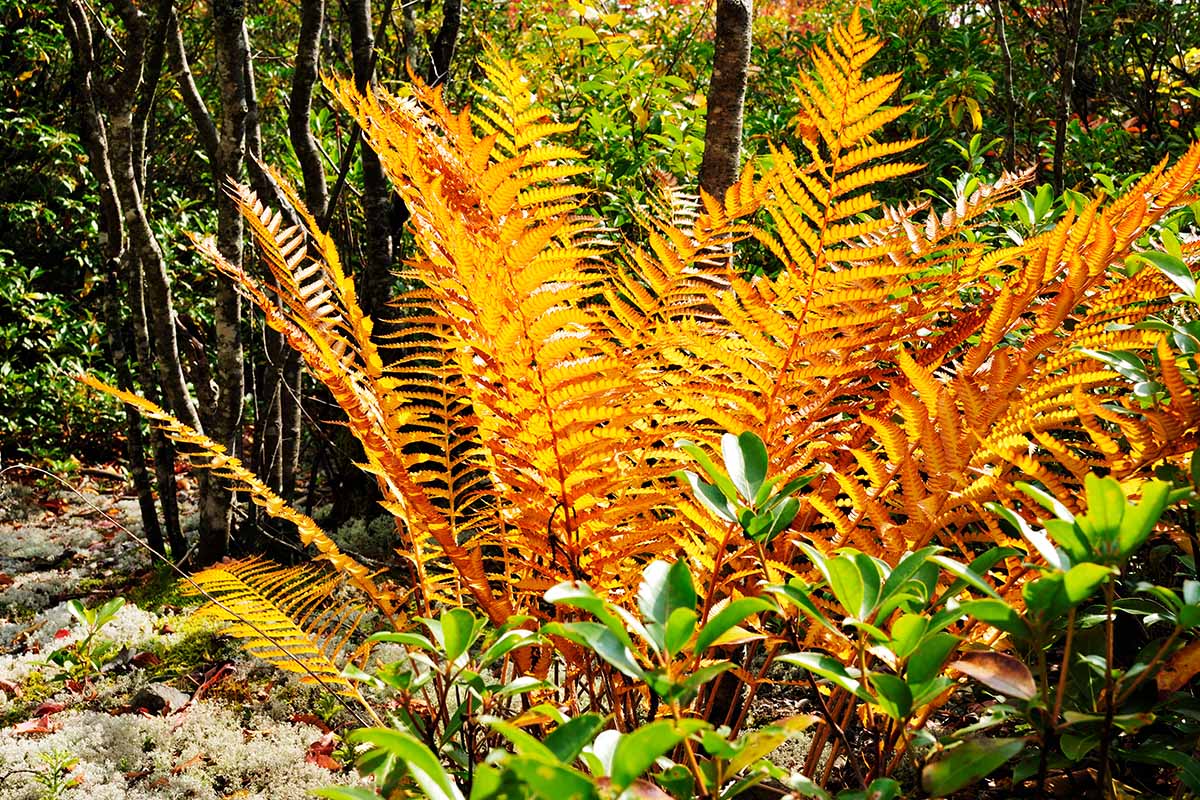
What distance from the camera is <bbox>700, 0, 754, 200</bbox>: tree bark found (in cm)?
181

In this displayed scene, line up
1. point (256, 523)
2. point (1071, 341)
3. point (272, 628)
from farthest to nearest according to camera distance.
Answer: point (256, 523), point (272, 628), point (1071, 341)

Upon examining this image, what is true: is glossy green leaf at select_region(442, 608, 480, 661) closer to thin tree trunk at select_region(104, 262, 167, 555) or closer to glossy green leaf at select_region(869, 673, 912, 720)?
glossy green leaf at select_region(869, 673, 912, 720)

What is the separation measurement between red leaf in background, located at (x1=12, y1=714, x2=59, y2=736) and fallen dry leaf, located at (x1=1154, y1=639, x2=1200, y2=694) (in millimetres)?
2223

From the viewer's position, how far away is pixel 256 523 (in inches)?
115

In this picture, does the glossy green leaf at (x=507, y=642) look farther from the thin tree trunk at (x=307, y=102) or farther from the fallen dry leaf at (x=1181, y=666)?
the thin tree trunk at (x=307, y=102)

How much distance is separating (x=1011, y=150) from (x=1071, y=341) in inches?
88.1

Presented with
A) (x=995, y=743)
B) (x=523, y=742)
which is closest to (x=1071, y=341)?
(x=995, y=743)

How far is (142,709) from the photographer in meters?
2.14

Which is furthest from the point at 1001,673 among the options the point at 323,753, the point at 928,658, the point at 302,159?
the point at 302,159

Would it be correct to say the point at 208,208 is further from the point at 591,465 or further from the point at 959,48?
the point at 591,465

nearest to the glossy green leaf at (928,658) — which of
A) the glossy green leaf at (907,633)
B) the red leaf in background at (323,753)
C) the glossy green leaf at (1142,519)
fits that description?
the glossy green leaf at (907,633)

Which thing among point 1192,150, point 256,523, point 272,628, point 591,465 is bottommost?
point 256,523

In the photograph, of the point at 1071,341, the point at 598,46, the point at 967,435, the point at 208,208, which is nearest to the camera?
the point at 967,435

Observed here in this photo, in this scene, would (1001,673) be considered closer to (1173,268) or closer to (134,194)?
(1173,268)
